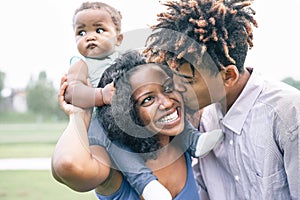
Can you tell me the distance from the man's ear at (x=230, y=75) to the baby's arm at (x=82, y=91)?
0.39 m

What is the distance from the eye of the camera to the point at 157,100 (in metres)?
1.64

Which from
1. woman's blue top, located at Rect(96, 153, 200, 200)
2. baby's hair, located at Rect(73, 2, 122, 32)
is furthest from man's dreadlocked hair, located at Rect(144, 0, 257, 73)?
baby's hair, located at Rect(73, 2, 122, 32)

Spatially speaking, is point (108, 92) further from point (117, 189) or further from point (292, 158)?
point (292, 158)

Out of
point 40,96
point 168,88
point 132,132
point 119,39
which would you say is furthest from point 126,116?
point 40,96

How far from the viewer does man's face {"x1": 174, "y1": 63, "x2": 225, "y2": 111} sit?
1673 millimetres

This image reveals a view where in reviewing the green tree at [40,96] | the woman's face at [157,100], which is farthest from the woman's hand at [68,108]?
the green tree at [40,96]

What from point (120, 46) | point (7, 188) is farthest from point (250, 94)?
point (7, 188)

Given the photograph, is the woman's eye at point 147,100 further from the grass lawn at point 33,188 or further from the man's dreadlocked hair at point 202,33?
the grass lawn at point 33,188

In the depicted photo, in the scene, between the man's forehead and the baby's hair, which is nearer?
the man's forehead

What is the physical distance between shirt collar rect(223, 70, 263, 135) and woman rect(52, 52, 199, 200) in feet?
0.76

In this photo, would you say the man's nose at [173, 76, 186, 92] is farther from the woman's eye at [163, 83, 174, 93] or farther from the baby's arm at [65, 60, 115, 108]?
the baby's arm at [65, 60, 115, 108]

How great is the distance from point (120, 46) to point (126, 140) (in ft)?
1.85

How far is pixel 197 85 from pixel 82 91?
17.0 inches

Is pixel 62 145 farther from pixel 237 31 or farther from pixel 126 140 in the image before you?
pixel 237 31
